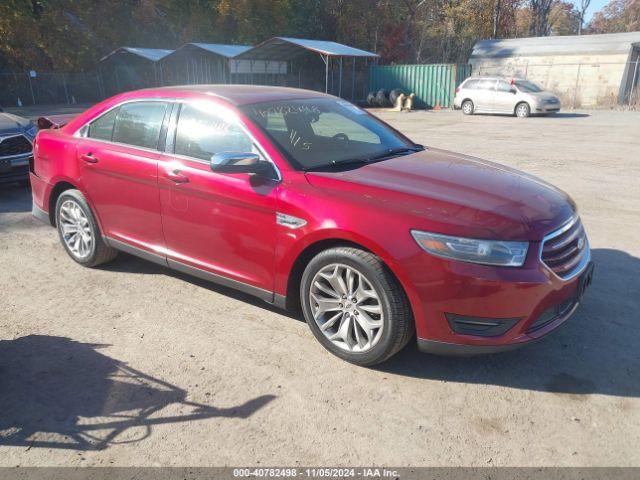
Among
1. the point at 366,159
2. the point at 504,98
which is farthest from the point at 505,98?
the point at 366,159

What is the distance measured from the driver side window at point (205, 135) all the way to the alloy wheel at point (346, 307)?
112 cm

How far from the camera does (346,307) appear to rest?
131 inches

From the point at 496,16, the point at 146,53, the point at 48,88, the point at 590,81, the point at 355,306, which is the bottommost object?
the point at 48,88

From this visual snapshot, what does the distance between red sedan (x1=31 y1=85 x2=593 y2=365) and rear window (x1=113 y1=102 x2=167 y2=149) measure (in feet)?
0.05

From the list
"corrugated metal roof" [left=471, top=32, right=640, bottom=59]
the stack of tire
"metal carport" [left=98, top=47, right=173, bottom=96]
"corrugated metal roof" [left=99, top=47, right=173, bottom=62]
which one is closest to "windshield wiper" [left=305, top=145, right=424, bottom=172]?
the stack of tire

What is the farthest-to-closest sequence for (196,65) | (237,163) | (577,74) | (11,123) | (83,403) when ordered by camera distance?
(196,65) < (577,74) < (11,123) < (237,163) < (83,403)

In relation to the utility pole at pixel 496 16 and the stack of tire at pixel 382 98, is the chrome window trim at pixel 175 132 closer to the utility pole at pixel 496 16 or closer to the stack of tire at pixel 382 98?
the stack of tire at pixel 382 98

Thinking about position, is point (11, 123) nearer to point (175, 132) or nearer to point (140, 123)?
point (140, 123)

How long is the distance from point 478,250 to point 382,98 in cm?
2836

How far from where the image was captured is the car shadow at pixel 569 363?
3.16 m

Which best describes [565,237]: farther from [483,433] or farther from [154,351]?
[154,351]

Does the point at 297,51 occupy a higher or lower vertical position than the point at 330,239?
higher

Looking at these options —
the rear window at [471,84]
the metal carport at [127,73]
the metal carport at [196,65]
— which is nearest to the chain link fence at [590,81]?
the rear window at [471,84]

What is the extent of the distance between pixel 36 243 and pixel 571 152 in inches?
425
